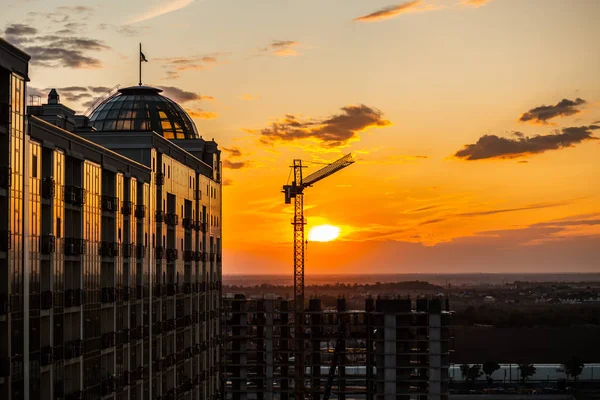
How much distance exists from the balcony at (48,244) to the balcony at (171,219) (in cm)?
3148

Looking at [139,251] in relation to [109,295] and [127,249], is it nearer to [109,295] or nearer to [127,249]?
[127,249]

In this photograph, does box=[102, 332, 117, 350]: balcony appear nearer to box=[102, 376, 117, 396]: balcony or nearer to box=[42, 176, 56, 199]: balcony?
box=[102, 376, 117, 396]: balcony

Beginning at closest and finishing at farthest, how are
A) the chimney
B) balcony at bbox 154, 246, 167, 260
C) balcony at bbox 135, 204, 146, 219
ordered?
the chimney
balcony at bbox 135, 204, 146, 219
balcony at bbox 154, 246, 167, 260

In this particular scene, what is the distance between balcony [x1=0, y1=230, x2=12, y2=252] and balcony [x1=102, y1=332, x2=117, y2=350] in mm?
18960

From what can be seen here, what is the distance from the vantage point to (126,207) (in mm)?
73000

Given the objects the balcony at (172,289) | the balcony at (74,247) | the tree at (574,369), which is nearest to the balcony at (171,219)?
the balcony at (172,289)

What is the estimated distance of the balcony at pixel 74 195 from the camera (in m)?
58.6

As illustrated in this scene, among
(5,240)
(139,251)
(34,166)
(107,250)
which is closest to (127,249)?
(139,251)

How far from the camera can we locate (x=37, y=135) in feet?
174

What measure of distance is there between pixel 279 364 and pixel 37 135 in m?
77.3

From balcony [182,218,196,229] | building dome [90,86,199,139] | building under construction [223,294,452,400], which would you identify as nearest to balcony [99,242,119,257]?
balcony [182,218,196,229]

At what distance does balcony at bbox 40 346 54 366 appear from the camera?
53.4 m

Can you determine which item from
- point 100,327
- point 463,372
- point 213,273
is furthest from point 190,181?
point 463,372

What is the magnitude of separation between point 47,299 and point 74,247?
6.09 metres
